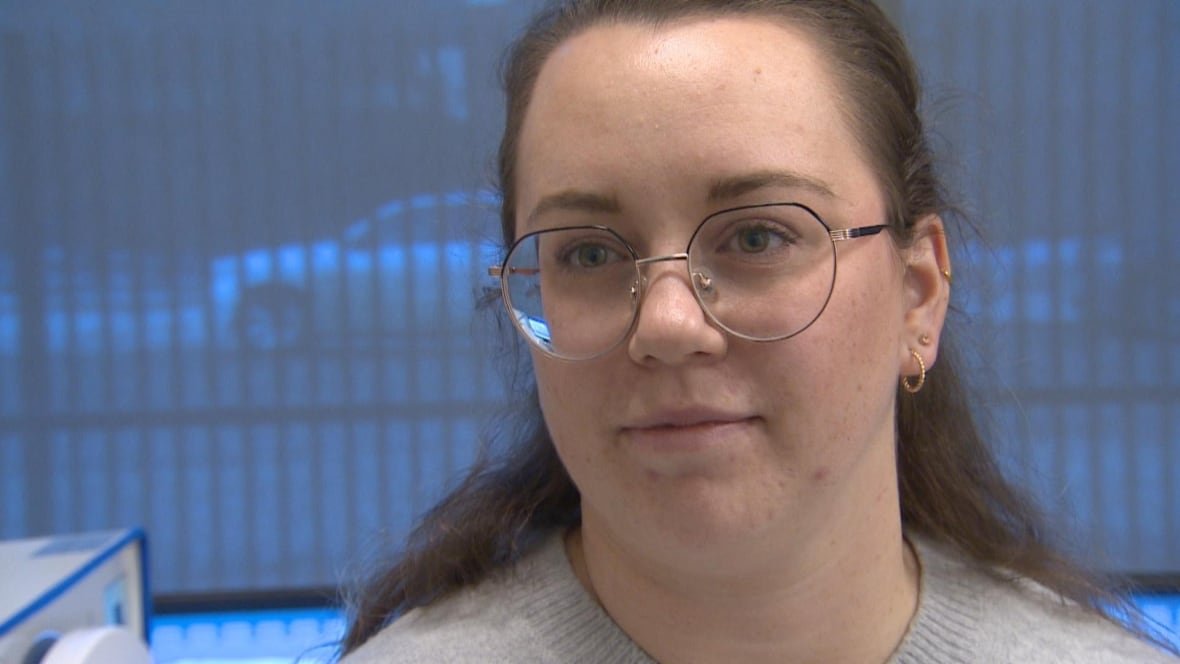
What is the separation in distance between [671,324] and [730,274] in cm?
9

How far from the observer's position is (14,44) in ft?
6.40

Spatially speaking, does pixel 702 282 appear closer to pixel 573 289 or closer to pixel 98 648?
pixel 573 289

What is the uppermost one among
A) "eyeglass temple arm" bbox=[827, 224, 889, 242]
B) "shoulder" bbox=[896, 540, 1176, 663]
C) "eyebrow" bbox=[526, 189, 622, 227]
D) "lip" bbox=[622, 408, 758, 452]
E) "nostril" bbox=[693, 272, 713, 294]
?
"eyebrow" bbox=[526, 189, 622, 227]

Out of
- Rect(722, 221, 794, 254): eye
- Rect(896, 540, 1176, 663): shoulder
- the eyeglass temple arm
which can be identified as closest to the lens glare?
Rect(722, 221, 794, 254): eye

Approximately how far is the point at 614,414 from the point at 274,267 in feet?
4.11

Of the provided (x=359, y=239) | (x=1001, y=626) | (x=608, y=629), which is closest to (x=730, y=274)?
(x=608, y=629)

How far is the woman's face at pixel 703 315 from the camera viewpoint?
89cm

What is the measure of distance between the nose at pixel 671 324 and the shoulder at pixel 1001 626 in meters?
0.50

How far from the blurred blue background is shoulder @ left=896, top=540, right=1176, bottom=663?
2.48ft

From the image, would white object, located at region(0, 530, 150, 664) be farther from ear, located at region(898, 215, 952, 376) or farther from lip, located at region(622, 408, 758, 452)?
ear, located at region(898, 215, 952, 376)

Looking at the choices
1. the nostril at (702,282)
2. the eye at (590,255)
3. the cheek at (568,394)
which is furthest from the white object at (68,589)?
the nostril at (702,282)

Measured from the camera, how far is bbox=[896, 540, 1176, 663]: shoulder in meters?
1.09

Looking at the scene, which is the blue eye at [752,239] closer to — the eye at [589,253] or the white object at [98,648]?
the eye at [589,253]

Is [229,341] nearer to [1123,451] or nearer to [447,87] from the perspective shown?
[447,87]
